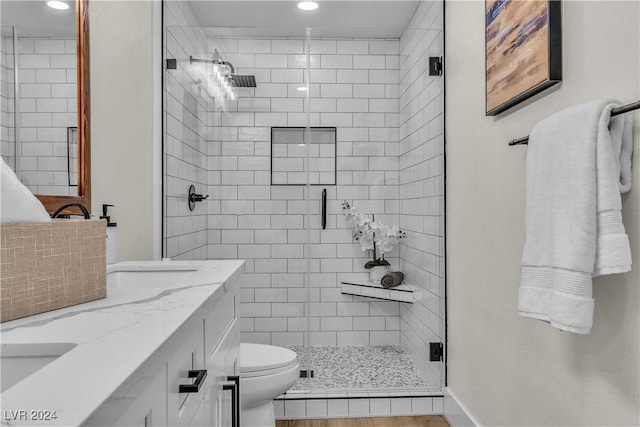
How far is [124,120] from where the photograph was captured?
2.25 meters

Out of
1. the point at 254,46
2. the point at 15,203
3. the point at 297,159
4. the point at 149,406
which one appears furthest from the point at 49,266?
the point at 254,46

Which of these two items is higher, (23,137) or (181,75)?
(181,75)

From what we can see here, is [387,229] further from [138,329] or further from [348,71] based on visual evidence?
[138,329]

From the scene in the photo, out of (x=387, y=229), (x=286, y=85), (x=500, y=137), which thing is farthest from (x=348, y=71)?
(x=500, y=137)

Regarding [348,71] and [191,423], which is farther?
[348,71]

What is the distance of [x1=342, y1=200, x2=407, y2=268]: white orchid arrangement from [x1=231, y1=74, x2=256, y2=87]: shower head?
2.82 feet

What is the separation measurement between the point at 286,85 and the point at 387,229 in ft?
3.29

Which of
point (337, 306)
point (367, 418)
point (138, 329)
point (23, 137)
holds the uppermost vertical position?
point (23, 137)

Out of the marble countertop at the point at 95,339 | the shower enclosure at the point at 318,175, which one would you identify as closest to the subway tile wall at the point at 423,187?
the shower enclosure at the point at 318,175

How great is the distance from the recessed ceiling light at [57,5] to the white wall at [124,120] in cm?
62

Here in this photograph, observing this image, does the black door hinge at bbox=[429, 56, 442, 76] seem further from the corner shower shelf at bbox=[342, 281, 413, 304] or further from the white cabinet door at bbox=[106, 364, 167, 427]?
the white cabinet door at bbox=[106, 364, 167, 427]

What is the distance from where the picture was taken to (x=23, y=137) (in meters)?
1.20

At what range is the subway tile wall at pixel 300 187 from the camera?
2643 mm

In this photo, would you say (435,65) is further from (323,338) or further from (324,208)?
(323,338)
